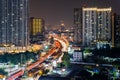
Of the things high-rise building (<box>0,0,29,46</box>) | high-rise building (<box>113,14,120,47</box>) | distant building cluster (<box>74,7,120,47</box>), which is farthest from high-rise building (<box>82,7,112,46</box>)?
high-rise building (<box>0,0,29,46</box>)

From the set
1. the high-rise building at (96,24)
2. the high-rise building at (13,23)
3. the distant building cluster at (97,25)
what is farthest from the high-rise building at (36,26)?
the high-rise building at (13,23)

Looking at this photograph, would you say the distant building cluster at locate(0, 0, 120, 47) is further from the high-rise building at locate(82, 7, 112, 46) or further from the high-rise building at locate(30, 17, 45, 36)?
the high-rise building at locate(30, 17, 45, 36)

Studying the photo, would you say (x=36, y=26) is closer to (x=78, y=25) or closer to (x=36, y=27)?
A: (x=36, y=27)

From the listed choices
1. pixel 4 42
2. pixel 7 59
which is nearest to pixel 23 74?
pixel 7 59

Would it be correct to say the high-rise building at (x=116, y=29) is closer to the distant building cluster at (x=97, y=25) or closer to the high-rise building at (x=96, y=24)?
the distant building cluster at (x=97, y=25)

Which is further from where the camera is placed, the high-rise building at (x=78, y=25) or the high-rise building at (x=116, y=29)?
the high-rise building at (x=78, y=25)

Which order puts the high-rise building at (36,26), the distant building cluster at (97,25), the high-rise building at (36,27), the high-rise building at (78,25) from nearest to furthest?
the distant building cluster at (97,25) < the high-rise building at (78,25) < the high-rise building at (36,27) < the high-rise building at (36,26)

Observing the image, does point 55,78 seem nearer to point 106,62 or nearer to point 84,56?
point 106,62

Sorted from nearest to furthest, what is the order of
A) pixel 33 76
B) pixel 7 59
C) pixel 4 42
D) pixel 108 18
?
pixel 33 76
pixel 7 59
pixel 4 42
pixel 108 18
